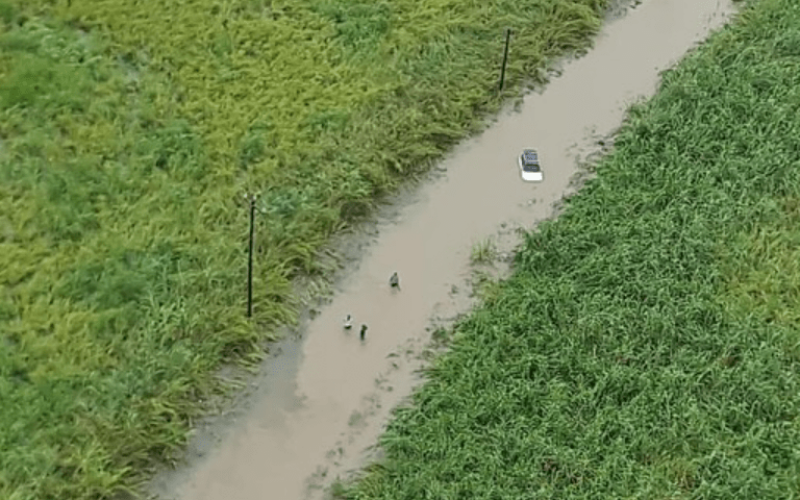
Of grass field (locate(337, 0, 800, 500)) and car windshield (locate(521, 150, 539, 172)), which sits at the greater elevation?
car windshield (locate(521, 150, 539, 172))

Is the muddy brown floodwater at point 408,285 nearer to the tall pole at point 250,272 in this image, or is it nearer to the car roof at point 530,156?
the car roof at point 530,156

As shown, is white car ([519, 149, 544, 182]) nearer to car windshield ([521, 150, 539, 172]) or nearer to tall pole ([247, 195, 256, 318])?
car windshield ([521, 150, 539, 172])

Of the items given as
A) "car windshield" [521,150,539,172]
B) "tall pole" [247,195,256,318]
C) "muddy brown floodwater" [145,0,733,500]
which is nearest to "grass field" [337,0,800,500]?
"muddy brown floodwater" [145,0,733,500]

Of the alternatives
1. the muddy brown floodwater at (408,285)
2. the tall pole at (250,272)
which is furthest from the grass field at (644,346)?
the tall pole at (250,272)

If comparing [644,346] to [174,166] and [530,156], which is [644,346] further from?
[174,166]

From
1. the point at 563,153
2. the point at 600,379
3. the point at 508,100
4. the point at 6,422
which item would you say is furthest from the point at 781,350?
the point at 6,422

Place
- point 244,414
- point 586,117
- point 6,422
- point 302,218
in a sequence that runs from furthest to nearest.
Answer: point 586,117
point 302,218
point 244,414
point 6,422

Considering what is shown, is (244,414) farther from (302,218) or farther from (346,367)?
(302,218)
